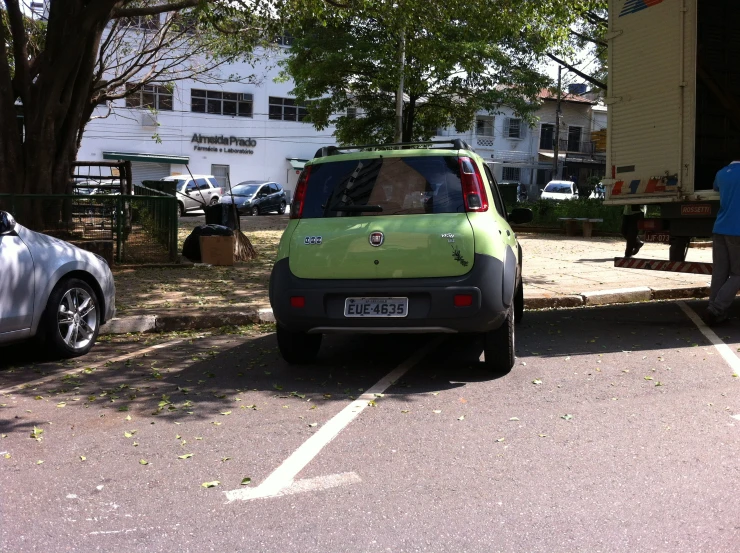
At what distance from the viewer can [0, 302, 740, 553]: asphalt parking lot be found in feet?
10.7

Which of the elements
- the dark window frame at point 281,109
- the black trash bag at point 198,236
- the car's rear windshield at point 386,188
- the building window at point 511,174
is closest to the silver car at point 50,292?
the car's rear windshield at point 386,188

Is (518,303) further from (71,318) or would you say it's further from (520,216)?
(71,318)

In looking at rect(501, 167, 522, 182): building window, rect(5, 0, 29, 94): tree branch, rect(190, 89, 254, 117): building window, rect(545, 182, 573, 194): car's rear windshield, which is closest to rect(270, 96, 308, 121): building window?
rect(190, 89, 254, 117): building window

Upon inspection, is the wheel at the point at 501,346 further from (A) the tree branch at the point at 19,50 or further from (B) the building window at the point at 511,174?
(B) the building window at the point at 511,174

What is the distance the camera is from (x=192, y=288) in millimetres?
10648

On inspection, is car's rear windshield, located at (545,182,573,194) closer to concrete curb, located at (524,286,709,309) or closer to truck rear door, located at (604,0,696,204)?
concrete curb, located at (524,286,709,309)

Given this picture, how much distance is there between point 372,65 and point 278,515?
75.9ft

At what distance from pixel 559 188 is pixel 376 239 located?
125 feet

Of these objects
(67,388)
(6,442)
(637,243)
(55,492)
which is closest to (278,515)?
(55,492)

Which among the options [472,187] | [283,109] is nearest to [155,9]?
[472,187]

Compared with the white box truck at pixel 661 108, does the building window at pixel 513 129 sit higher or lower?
higher

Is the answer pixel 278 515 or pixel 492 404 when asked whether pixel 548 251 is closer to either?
pixel 492 404

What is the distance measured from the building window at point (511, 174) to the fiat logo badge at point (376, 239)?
48966mm

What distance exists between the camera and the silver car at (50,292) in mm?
6066
